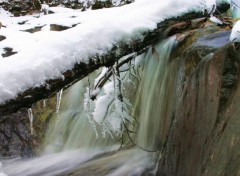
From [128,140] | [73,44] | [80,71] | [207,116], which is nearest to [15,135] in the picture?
[128,140]

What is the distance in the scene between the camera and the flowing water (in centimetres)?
456

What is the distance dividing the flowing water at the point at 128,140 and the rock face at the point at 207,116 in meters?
0.34

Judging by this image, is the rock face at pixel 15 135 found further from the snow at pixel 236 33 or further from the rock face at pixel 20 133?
the snow at pixel 236 33

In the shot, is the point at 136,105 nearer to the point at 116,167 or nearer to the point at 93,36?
the point at 116,167

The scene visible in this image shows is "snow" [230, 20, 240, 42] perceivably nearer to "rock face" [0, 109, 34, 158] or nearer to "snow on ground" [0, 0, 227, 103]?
"snow on ground" [0, 0, 227, 103]

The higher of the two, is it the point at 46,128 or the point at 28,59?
the point at 28,59

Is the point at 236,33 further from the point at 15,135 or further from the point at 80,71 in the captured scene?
the point at 15,135

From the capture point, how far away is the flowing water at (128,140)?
4562 millimetres

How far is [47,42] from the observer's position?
2.25 m

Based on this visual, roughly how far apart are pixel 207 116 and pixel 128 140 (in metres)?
2.27

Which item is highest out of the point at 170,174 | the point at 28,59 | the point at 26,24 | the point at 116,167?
the point at 28,59

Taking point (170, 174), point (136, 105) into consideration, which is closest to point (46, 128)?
point (136, 105)

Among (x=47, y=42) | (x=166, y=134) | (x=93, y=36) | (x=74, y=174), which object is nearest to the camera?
(x=47, y=42)

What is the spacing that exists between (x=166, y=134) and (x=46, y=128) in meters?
3.26
